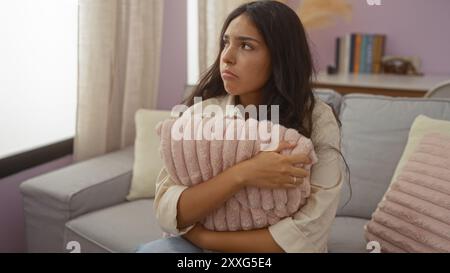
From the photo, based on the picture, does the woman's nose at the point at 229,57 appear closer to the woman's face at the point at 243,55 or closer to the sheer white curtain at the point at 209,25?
the woman's face at the point at 243,55

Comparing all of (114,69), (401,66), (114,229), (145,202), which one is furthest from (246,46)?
(401,66)

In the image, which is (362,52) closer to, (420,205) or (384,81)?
(384,81)

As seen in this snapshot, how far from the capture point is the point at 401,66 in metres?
2.76

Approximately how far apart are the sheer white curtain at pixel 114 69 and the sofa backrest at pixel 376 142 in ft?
3.29

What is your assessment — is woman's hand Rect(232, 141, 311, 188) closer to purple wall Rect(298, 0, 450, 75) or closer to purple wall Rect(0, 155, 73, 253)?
purple wall Rect(0, 155, 73, 253)

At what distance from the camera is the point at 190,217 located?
110 centimetres

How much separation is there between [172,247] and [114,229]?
1.90 ft

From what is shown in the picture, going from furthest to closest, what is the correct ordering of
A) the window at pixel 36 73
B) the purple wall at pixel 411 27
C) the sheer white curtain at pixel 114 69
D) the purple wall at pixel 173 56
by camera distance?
1. the purple wall at pixel 411 27
2. the purple wall at pixel 173 56
3. the sheer white curtain at pixel 114 69
4. the window at pixel 36 73

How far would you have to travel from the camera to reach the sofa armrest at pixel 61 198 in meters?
1.77

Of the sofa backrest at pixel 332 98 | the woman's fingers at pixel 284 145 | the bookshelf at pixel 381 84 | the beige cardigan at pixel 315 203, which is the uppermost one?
the bookshelf at pixel 381 84

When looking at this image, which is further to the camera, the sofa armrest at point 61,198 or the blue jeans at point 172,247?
the sofa armrest at point 61,198

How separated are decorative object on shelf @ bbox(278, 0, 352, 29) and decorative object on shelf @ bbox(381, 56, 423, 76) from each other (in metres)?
0.35

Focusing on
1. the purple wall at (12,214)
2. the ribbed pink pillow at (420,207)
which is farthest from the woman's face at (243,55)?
the purple wall at (12,214)

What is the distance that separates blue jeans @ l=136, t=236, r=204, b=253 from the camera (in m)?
1.16
